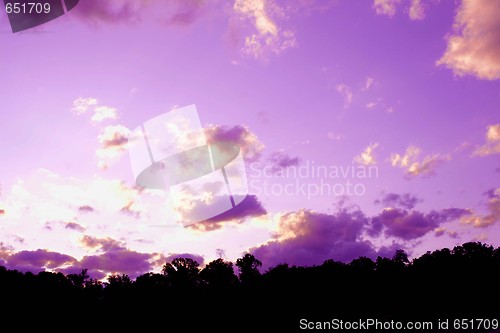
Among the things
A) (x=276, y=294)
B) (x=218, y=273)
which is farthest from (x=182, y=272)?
(x=276, y=294)

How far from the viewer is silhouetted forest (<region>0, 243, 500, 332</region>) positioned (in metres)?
71.3

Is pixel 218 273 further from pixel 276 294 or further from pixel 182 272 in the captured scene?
pixel 276 294

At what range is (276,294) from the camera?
289ft

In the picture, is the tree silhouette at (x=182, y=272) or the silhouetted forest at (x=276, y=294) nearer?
the silhouetted forest at (x=276, y=294)

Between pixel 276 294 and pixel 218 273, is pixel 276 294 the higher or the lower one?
the lower one

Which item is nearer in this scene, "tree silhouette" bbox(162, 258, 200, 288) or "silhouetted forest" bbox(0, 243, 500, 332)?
"silhouetted forest" bbox(0, 243, 500, 332)

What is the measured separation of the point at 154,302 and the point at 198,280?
78.4m

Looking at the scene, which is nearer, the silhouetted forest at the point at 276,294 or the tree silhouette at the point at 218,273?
the silhouetted forest at the point at 276,294

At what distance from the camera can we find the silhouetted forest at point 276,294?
71.3 m

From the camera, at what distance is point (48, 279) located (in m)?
101

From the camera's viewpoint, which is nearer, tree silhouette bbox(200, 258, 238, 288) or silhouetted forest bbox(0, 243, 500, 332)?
silhouetted forest bbox(0, 243, 500, 332)

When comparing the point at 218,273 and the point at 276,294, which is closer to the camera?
the point at 276,294

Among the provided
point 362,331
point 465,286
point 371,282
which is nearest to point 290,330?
point 362,331

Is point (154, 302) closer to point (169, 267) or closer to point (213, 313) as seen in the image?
point (213, 313)
